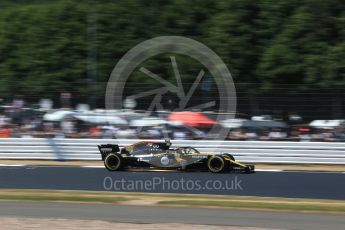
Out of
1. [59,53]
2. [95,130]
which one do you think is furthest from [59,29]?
[95,130]

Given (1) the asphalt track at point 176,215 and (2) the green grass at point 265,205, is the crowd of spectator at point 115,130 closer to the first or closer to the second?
(2) the green grass at point 265,205

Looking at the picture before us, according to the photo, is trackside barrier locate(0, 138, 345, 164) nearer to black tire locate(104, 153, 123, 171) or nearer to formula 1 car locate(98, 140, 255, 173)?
formula 1 car locate(98, 140, 255, 173)

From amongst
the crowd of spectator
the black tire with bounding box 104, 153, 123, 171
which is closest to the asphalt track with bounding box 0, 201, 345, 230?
the black tire with bounding box 104, 153, 123, 171

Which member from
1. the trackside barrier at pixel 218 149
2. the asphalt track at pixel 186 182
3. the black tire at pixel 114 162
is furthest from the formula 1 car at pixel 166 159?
the trackside barrier at pixel 218 149

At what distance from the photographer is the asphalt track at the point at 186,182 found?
11.8 meters

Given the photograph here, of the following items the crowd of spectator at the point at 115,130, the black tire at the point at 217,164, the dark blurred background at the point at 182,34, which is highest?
the dark blurred background at the point at 182,34

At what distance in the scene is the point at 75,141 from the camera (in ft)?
58.6

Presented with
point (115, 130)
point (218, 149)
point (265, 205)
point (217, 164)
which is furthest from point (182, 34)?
point (265, 205)

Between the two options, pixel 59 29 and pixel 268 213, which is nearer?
pixel 268 213

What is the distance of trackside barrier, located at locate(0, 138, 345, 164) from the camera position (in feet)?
55.2

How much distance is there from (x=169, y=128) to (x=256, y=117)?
7.77 feet

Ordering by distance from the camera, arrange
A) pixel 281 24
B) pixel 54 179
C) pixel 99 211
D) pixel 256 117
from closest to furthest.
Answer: pixel 99 211 < pixel 54 179 < pixel 256 117 < pixel 281 24

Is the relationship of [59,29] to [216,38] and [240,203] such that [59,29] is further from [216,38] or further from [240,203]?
[240,203]

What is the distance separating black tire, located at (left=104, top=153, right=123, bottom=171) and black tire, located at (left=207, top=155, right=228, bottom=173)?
6.81ft
